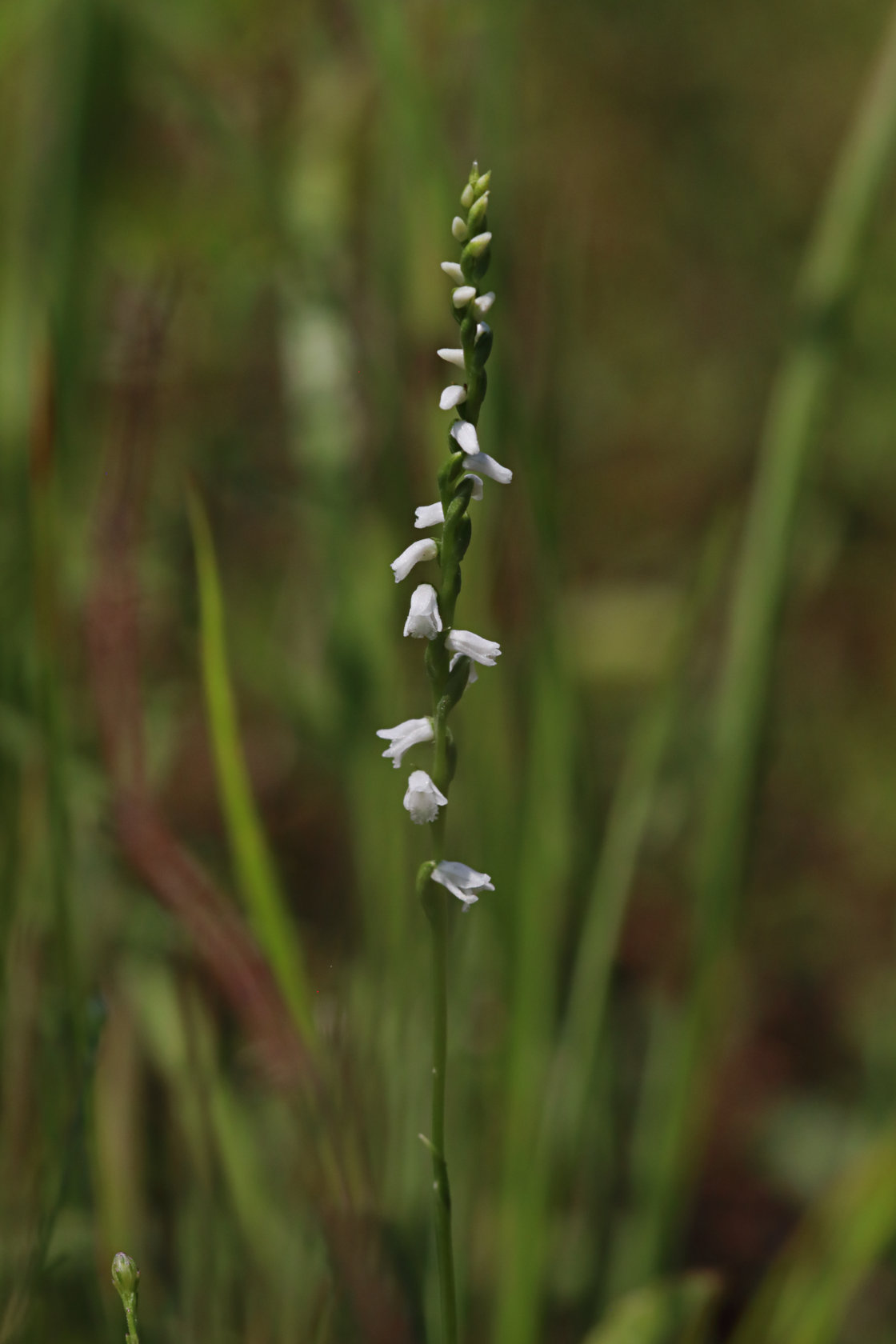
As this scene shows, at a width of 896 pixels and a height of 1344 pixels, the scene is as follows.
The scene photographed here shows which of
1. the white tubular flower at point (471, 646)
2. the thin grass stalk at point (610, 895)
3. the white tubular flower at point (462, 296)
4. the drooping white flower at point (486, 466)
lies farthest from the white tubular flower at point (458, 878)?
the thin grass stalk at point (610, 895)

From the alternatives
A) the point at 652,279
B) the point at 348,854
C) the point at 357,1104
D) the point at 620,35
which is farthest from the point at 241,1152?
the point at 620,35

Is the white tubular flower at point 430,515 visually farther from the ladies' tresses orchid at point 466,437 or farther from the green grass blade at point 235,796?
the green grass blade at point 235,796

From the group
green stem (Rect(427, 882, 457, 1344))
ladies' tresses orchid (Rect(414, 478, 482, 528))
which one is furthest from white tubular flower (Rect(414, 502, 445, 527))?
green stem (Rect(427, 882, 457, 1344))

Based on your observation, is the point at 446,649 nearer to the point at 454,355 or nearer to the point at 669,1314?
the point at 454,355

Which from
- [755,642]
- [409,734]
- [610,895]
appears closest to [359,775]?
[610,895]

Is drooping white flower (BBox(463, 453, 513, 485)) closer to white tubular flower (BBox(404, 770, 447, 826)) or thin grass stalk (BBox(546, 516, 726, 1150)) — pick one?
white tubular flower (BBox(404, 770, 447, 826))
